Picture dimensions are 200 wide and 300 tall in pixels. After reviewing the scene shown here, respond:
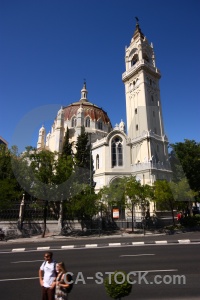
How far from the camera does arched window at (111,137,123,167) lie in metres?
39.1

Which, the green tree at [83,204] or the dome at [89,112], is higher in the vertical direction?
the dome at [89,112]

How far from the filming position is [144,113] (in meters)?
40.9

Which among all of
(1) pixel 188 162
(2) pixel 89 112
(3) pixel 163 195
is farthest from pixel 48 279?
(2) pixel 89 112

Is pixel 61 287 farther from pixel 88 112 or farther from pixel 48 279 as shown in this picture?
pixel 88 112

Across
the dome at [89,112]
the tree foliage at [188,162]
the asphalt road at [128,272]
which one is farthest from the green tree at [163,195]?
the dome at [89,112]

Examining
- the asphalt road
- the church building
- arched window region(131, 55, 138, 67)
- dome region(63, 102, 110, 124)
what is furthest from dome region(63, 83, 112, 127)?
the asphalt road

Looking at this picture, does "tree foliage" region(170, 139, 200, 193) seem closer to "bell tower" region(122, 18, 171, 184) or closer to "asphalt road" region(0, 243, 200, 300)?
"bell tower" region(122, 18, 171, 184)

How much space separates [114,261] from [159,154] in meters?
30.7

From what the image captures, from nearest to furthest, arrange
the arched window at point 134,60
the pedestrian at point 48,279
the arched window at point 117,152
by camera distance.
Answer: the pedestrian at point 48,279, the arched window at point 117,152, the arched window at point 134,60

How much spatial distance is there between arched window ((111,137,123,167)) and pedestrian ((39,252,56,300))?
110ft

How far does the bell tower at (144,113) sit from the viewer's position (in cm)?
3672

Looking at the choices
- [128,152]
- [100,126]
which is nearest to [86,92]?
[100,126]

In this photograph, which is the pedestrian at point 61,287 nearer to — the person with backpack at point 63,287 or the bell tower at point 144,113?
the person with backpack at point 63,287

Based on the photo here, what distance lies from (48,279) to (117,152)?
34.7 meters
